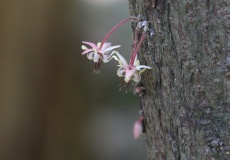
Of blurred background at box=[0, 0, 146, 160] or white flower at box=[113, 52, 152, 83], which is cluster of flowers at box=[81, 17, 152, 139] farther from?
blurred background at box=[0, 0, 146, 160]

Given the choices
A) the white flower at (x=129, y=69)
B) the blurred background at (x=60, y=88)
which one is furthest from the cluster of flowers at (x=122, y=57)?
the blurred background at (x=60, y=88)

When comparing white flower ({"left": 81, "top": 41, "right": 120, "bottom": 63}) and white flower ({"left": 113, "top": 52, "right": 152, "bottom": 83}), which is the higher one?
white flower ({"left": 81, "top": 41, "right": 120, "bottom": 63})

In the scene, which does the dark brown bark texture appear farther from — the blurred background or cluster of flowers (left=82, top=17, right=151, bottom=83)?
the blurred background

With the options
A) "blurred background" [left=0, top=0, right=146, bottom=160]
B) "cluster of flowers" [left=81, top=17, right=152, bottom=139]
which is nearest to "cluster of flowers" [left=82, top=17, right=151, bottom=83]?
"cluster of flowers" [left=81, top=17, right=152, bottom=139]

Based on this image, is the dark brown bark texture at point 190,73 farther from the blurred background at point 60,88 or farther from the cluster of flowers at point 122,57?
the blurred background at point 60,88

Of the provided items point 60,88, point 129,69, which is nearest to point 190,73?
point 129,69

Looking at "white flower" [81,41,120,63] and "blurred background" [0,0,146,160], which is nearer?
"white flower" [81,41,120,63]
